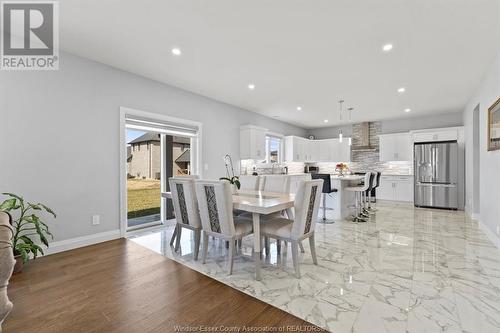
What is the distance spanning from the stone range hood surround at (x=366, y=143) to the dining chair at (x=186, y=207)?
21.6 feet

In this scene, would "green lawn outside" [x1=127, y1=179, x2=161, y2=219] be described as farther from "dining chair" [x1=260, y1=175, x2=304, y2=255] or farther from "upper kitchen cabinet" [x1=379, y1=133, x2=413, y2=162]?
"upper kitchen cabinet" [x1=379, y1=133, x2=413, y2=162]

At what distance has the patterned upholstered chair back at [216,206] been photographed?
241cm

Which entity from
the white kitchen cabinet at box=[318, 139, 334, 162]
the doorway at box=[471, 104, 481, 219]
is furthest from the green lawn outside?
the doorway at box=[471, 104, 481, 219]

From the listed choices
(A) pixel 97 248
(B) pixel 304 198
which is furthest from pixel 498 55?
(A) pixel 97 248

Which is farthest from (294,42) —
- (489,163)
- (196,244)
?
(489,163)

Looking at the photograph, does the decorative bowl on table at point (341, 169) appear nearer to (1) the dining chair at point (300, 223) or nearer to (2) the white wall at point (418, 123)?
(2) the white wall at point (418, 123)

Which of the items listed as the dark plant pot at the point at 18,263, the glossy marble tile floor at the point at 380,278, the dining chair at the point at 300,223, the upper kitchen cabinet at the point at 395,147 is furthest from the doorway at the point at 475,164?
the dark plant pot at the point at 18,263

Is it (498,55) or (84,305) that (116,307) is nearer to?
(84,305)

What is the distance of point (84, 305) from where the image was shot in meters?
1.93

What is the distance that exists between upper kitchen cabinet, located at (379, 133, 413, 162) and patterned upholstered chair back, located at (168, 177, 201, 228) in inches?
252

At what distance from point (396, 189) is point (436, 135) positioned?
1.74 m

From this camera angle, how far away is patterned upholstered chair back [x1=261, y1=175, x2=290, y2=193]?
3391mm

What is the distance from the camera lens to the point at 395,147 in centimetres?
692

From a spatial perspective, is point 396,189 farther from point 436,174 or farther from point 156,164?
point 156,164
